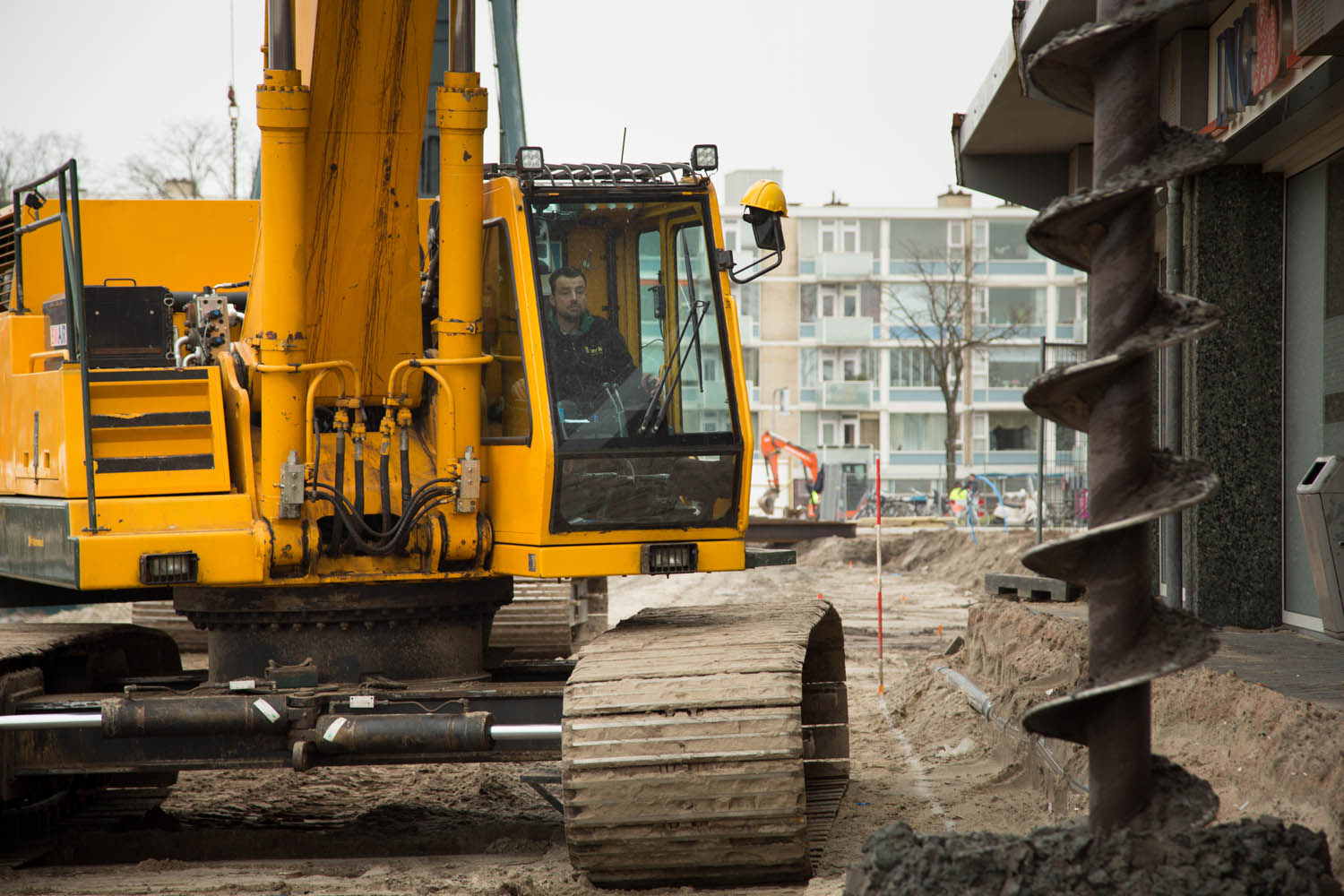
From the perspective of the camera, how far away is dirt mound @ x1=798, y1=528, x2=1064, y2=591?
21.9m

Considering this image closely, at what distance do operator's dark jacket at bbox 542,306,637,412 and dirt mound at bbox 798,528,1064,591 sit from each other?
1549cm

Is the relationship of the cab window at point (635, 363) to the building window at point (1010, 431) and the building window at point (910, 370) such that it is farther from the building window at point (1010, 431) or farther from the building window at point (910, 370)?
the building window at point (1010, 431)

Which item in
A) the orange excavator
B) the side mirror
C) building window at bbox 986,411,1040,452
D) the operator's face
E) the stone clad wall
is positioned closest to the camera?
the side mirror

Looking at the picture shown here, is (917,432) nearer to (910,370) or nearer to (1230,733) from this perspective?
(910,370)

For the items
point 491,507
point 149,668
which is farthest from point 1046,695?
point 149,668

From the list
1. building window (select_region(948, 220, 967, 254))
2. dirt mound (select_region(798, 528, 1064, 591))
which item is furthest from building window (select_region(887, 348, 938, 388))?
dirt mound (select_region(798, 528, 1064, 591))

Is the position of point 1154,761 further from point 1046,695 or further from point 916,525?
point 916,525

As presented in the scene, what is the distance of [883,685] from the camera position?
458 inches

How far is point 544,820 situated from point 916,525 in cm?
2927

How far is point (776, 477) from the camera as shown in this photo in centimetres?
3712

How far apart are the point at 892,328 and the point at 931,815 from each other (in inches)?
2079

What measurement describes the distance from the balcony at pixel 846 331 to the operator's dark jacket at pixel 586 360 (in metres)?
53.9

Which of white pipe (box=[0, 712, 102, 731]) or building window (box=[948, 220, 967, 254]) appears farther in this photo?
building window (box=[948, 220, 967, 254])

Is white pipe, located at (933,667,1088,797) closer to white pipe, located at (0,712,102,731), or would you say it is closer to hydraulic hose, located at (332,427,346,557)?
hydraulic hose, located at (332,427,346,557)
